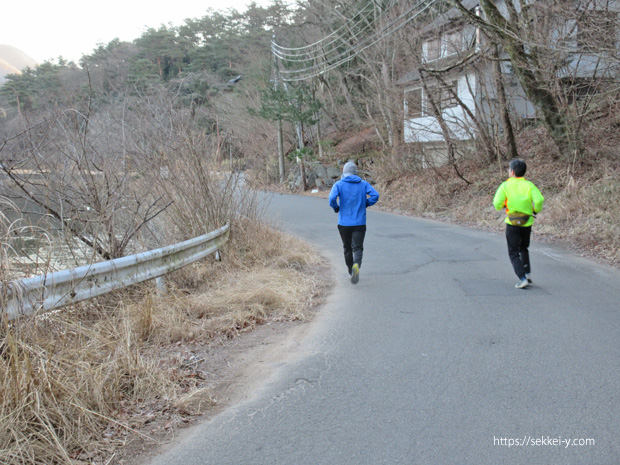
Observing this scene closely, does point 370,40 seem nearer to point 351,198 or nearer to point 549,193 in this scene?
point 549,193

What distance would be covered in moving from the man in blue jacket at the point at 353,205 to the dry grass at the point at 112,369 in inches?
64.1

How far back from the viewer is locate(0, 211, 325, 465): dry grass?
10.0ft

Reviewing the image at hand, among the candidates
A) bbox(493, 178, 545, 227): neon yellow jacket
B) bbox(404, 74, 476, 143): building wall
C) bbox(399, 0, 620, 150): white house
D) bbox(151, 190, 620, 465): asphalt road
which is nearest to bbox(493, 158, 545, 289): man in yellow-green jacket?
bbox(493, 178, 545, 227): neon yellow jacket

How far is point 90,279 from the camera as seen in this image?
473 centimetres

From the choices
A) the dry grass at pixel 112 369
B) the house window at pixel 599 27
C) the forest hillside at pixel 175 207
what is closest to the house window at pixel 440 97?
the forest hillside at pixel 175 207

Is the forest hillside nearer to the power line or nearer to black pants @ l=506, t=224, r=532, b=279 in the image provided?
the power line

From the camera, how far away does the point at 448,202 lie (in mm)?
19406

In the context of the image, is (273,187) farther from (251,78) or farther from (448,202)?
(448,202)

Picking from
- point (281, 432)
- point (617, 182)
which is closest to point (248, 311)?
point (281, 432)

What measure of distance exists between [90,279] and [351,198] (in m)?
4.35

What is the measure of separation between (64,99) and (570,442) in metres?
6.56

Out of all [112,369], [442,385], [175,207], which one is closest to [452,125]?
[175,207]

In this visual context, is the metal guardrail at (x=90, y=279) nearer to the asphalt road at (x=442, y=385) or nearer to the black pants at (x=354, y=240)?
the asphalt road at (x=442, y=385)

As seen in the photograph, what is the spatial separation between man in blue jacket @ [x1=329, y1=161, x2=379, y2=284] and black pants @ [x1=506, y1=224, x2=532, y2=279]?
2068mm
